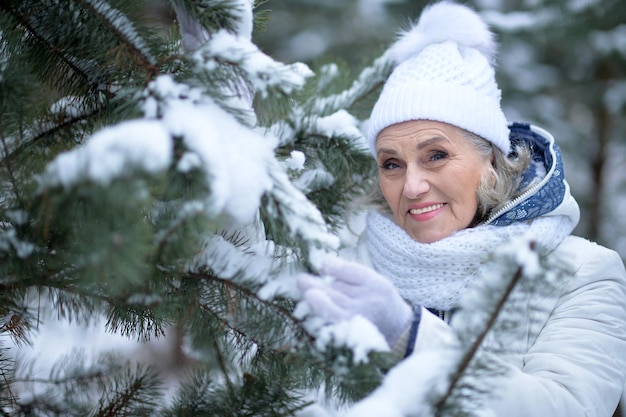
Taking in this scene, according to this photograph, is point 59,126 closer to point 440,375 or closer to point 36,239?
point 36,239

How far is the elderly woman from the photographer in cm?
169

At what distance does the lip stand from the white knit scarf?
0.08 m

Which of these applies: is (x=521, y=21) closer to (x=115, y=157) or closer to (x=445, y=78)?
(x=445, y=78)

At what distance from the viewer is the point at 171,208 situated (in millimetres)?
1138

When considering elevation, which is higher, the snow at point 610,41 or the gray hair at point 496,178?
the gray hair at point 496,178

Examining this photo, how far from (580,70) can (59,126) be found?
20.3 feet

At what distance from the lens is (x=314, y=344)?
42.6 inches

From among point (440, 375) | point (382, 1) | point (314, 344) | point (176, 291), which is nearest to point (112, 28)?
point (176, 291)

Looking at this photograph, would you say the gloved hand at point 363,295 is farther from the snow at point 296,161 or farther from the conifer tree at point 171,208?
the snow at point 296,161

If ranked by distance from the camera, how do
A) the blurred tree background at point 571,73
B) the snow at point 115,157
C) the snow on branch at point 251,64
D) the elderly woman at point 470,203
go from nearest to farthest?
the snow at point 115,157 → the snow on branch at point 251,64 → the elderly woman at point 470,203 → the blurred tree background at point 571,73

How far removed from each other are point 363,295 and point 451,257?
2.50 feet

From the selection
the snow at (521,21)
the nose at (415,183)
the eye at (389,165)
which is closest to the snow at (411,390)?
the nose at (415,183)

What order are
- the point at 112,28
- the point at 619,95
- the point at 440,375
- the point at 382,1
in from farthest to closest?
the point at 382,1, the point at 619,95, the point at 112,28, the point at 440,375

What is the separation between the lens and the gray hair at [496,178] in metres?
1.99
